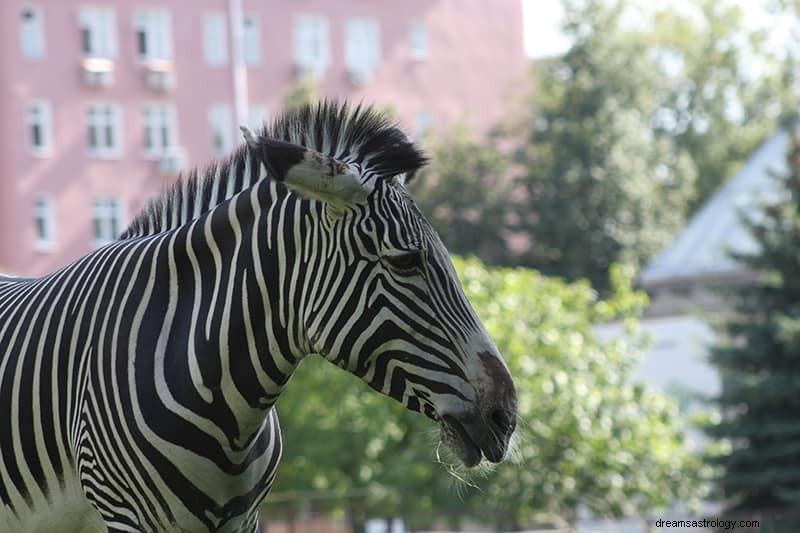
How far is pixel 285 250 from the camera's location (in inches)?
182

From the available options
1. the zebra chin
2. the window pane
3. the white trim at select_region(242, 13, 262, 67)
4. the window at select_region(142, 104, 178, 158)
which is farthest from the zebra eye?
the white trim at select_region(242, 13, 262, 67)

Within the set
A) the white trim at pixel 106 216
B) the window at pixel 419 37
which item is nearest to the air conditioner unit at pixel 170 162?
the white trim at pixel 106 216

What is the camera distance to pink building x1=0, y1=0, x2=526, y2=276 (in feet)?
164

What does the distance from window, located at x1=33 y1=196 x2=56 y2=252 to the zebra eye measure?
47.3 metres

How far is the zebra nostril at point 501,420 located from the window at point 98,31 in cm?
4905

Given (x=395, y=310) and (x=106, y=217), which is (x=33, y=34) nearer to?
(x=106, y=217)

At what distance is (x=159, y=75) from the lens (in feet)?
170

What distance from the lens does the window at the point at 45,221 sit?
1978 inches

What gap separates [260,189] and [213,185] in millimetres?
383

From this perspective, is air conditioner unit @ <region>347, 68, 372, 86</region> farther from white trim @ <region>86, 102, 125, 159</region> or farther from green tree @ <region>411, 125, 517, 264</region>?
white trim @ <region>86, 102, 125, 159</region>

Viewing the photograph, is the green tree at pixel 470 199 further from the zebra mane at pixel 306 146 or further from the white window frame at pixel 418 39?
the zebra mane at pixel 306 146

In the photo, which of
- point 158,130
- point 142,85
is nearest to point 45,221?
point 158,130

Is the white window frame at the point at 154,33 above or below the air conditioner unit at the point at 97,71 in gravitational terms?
above

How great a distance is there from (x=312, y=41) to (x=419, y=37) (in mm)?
4851
